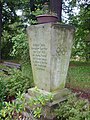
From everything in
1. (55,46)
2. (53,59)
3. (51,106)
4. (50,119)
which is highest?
(55,46)

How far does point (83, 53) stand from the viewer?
11.8m

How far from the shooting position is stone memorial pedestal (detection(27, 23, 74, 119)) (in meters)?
3.60

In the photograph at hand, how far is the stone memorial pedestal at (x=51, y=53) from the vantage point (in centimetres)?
360

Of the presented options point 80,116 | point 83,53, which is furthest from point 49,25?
point 83,53

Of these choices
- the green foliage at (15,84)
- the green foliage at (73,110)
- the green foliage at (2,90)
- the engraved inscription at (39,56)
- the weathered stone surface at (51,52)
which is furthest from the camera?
the green foliage at (15,84)

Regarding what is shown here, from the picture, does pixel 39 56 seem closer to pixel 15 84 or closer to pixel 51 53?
pixel 51 53

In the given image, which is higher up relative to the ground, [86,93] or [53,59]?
[53,59]

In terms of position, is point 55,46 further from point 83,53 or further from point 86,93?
point 83,53

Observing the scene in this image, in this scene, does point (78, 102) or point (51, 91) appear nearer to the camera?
point (78, 102)

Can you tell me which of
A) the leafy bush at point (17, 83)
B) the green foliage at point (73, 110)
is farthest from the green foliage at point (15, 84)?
the green foliage at point (73, 110)

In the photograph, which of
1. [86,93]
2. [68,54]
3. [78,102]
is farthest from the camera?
[86,93]

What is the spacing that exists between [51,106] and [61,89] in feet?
1.81

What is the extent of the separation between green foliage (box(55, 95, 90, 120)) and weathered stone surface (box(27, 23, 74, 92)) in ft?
1.55

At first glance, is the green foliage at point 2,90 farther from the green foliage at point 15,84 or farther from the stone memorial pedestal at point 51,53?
the stone memorial pedestal at point 51,53
